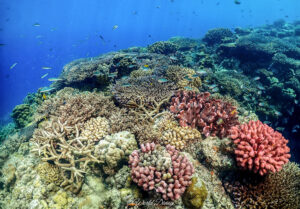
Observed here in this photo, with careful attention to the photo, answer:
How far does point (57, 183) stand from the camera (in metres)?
4.37

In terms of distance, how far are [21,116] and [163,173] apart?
899 cm

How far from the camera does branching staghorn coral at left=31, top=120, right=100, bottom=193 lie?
4078 millimetres

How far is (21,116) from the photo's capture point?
330 inches

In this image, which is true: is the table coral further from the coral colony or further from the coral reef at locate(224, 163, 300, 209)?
the coral reef at locate(224, 163, 300, 209)

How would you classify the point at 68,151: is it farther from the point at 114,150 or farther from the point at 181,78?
the point at 181,78

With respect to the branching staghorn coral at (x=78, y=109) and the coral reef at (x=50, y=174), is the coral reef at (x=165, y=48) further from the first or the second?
the coral reef at (x=50, y=174)

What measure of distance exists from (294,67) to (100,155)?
1466 centimetres

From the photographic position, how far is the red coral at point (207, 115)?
4600mm

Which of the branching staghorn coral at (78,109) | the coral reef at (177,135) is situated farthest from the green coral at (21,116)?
the coral reef at (177,135)

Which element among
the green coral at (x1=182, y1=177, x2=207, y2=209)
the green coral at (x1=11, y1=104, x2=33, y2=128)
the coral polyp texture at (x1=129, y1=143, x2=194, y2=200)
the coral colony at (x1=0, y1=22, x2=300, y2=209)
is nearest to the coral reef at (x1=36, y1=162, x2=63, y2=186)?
the coral colony at (x1=0, y1=22, x2=300, y2=209)

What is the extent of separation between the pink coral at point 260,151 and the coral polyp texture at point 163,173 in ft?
4.01

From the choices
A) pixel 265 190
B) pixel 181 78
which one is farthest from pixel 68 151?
pixel 181 78

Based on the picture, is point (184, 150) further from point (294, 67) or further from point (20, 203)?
point (294, 67)

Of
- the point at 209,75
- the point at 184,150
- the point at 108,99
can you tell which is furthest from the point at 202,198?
the point at 209,75
